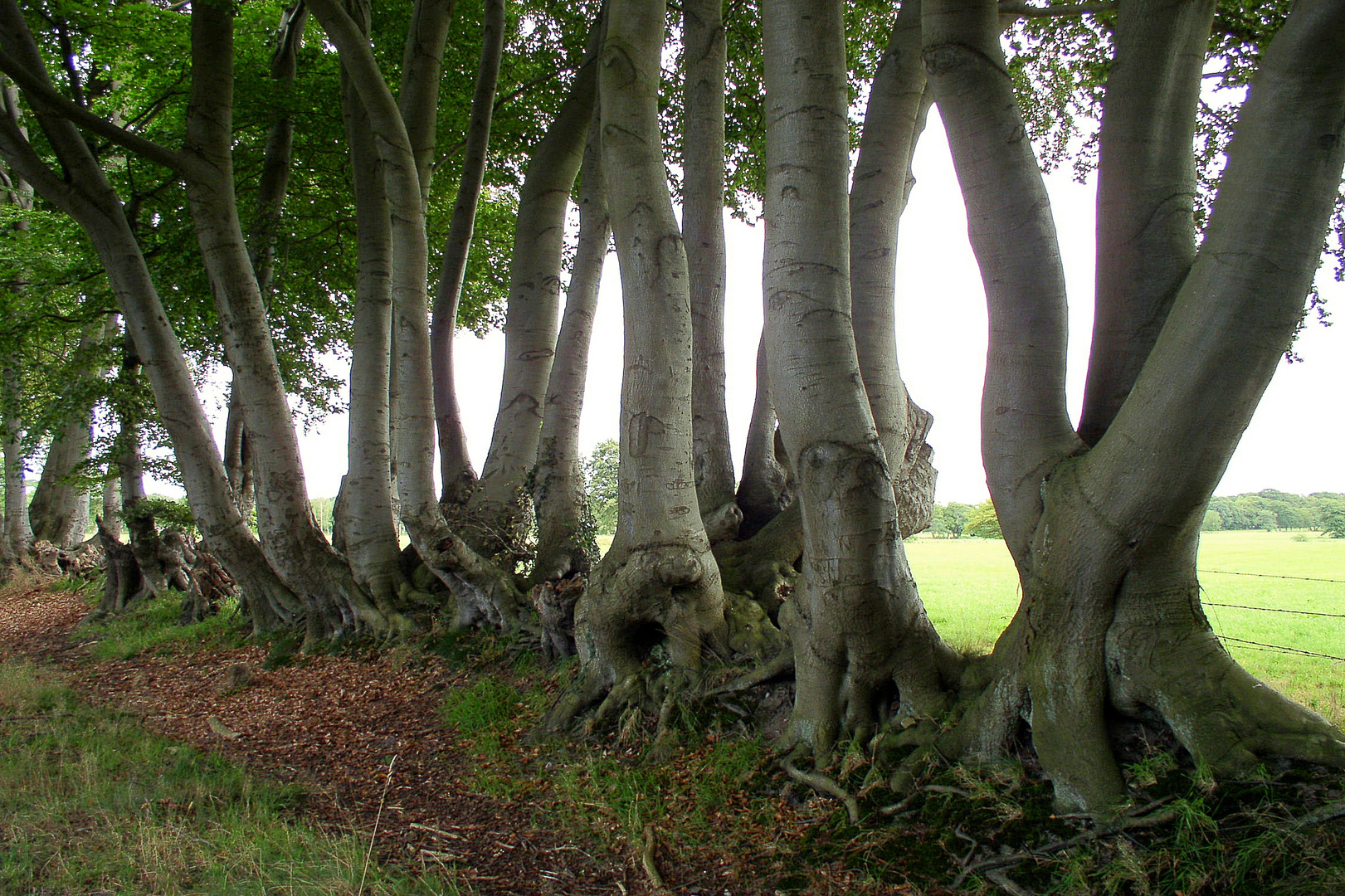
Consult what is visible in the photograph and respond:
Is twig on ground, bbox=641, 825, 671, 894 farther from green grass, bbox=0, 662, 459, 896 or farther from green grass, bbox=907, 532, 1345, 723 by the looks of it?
green grass, bbox=907, 532, 1345, 723

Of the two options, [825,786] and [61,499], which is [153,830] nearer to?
[825,786]

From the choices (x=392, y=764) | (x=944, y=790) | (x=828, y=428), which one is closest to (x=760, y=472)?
(x=828, y=428)

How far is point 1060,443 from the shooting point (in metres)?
3.49

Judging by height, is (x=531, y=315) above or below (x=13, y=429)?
above

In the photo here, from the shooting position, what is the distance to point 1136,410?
2.90 metres

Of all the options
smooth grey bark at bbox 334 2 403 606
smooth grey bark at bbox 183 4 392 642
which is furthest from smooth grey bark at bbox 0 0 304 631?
smooth grey bark at bbox 334 2 403 606

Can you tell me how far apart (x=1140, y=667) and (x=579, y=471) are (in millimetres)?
5219

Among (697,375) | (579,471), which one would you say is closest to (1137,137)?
(697,375)

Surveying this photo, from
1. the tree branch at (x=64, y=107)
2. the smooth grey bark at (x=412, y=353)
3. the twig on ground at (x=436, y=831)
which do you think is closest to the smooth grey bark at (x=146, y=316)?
the tree branch at (x=64, y=107)

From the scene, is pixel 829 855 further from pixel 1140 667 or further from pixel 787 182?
pixel 787 182

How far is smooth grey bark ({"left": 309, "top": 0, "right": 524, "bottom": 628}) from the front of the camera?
6961 mm

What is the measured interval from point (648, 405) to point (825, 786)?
2.48 meters

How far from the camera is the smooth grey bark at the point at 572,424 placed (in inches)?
282

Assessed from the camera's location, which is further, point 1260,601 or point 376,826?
point 1260,601
